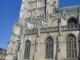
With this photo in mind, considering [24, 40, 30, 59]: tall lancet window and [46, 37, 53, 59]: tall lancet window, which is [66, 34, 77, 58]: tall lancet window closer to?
[46, 37, 53, 59]: tall lancet window

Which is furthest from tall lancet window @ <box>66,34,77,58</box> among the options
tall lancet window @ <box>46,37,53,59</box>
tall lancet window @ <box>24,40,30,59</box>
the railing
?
tall lancet window @ <box>24,40,30,59</box>

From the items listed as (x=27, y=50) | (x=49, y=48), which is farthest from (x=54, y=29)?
(x=27, y=50)

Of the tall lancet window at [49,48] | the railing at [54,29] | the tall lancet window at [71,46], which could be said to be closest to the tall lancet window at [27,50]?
the railing at [54,29]

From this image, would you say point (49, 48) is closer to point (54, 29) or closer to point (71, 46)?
point (54, 29)

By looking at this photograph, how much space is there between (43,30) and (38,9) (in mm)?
19876

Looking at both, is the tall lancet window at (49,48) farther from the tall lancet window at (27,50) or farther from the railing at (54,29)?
the tall lancet window at (27,50)

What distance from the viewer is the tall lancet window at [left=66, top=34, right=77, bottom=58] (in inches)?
818

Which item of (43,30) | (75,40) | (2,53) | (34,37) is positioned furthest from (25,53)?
(2,53)

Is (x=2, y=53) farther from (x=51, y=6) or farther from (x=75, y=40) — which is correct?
(x=75, y=40)

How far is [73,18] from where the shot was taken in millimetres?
32906

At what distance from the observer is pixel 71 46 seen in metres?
21.1

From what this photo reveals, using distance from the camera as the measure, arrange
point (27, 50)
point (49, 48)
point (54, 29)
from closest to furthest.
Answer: point (49, 48)
point (54, 29)
point (27, 50)

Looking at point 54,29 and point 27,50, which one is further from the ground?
point 54,29

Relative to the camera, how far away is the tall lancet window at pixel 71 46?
20.8 meters
